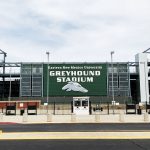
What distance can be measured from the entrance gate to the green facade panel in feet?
163

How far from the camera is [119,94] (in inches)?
3777

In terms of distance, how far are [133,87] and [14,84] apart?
1510 inches

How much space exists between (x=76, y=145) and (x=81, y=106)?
3196 centimetres

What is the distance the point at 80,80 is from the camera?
98062mm

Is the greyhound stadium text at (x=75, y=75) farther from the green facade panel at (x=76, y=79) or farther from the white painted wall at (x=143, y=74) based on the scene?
the white painted wall at (x=143, y=74)

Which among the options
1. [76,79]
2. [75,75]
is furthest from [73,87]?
[75,75]

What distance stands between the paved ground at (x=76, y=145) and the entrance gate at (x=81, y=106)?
1175 inches

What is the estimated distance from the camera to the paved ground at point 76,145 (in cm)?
1279

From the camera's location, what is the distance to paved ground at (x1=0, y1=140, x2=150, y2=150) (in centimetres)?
1279

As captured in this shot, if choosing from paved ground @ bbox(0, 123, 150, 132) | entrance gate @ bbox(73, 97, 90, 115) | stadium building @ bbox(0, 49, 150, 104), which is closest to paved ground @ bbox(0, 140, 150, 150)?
paved ground @ bbox(0, 123, 150, 132)

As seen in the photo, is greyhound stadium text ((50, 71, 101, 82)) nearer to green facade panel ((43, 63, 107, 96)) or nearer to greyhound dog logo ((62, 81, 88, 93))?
green facade panel ((43, 63, 107, 96))

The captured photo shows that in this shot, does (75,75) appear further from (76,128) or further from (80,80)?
(76,128)

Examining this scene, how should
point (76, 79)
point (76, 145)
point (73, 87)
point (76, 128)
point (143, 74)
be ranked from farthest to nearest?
point (143, 74) → point (76, 79) → point (73, 87) → point (76, 128) → point (76, 145)

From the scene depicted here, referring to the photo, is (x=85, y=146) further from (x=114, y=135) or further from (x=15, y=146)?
(x=114, y=135)
